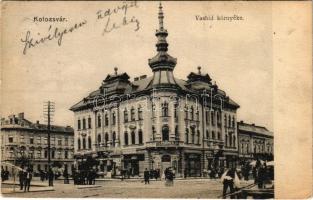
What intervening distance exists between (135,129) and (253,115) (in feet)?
6.12

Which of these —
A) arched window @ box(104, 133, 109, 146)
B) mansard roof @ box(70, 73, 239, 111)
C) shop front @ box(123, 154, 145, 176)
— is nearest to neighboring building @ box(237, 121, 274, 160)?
mansard roof @ box(70, 73, 239, 111)

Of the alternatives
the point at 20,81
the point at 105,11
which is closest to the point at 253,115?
the point at 105,11

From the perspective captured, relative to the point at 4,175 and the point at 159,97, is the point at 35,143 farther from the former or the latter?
the point at 159,97

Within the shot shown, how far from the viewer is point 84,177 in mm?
11273

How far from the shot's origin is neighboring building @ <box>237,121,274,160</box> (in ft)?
35.4

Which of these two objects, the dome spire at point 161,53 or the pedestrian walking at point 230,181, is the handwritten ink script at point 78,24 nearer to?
the dome spire at point 161,53

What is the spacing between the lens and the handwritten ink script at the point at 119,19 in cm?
1075

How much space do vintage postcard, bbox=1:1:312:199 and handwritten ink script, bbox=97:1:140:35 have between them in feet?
0.05

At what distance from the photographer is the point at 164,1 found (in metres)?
10.7

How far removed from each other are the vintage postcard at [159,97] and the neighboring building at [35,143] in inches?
0.9

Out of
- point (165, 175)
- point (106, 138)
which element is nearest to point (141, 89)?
point (106, 138)

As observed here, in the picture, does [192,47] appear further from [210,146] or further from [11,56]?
[11,56]

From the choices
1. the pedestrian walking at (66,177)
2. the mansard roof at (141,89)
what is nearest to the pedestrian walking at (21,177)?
the pedestrian walking at (66,177)

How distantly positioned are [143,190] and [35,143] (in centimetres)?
193
